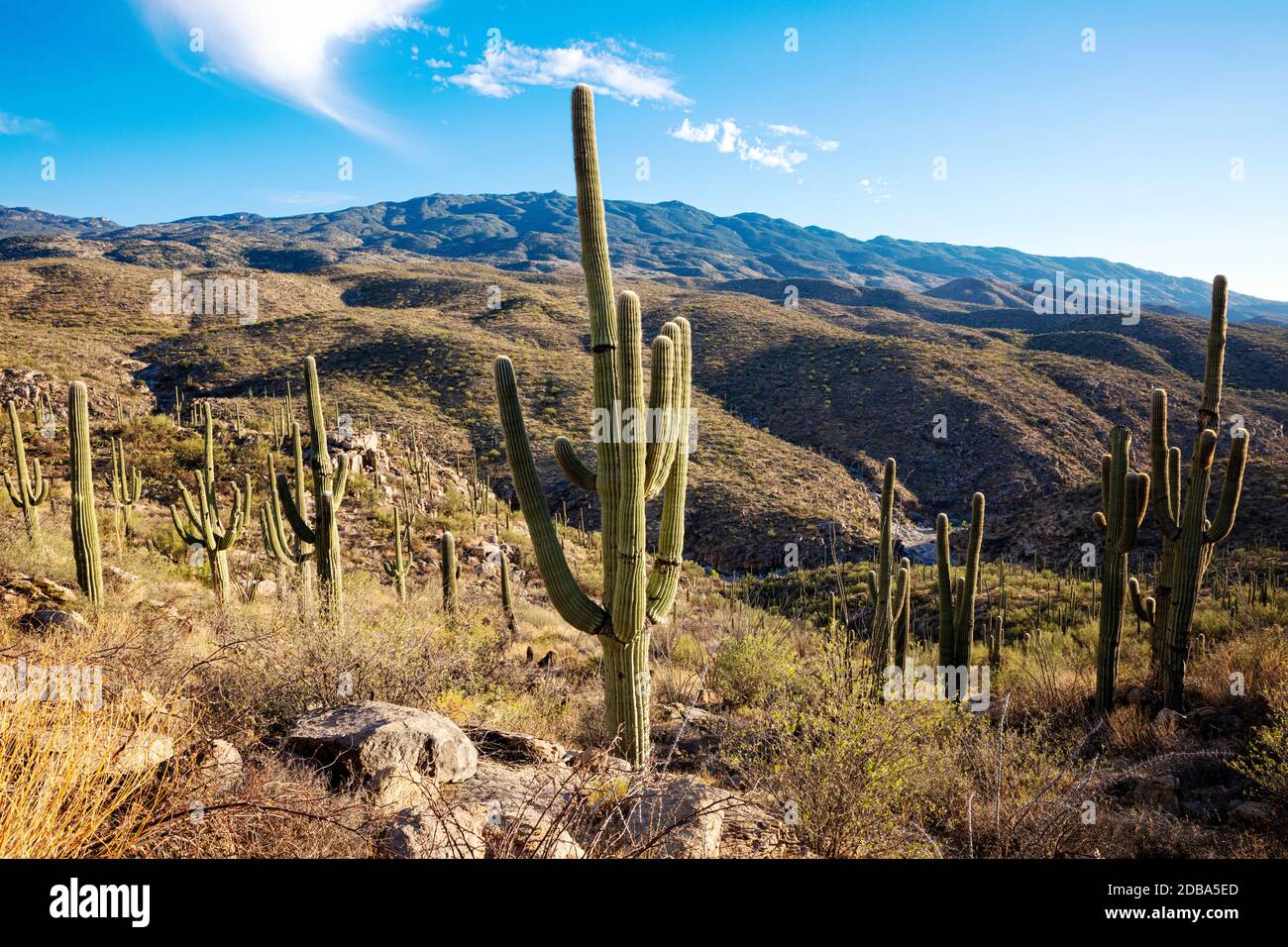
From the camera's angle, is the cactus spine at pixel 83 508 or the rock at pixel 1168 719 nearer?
the rock at pixel 1168 719

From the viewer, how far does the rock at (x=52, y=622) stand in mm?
6769

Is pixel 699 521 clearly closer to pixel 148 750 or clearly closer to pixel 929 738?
pixel 929 738

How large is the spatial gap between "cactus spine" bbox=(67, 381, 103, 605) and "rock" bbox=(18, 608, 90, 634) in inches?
38.4

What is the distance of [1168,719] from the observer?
24.1ft

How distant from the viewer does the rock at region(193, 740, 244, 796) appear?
3.68 metres

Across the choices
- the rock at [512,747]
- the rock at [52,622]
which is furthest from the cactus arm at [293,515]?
the rock at [512,747]

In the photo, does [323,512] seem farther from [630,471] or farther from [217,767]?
[630,471]

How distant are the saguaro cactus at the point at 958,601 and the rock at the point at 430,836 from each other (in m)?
7.30

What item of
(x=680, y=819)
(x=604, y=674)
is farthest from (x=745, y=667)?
(x=680, y=819)

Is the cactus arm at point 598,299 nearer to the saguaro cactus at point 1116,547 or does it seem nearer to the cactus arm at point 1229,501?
the saguaro cactus at point 1116,547

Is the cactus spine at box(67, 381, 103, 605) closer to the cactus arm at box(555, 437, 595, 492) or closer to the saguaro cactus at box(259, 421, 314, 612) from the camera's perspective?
the saguaro cactus at box(259, 421, 314, 612)

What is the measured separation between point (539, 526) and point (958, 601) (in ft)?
21.3
